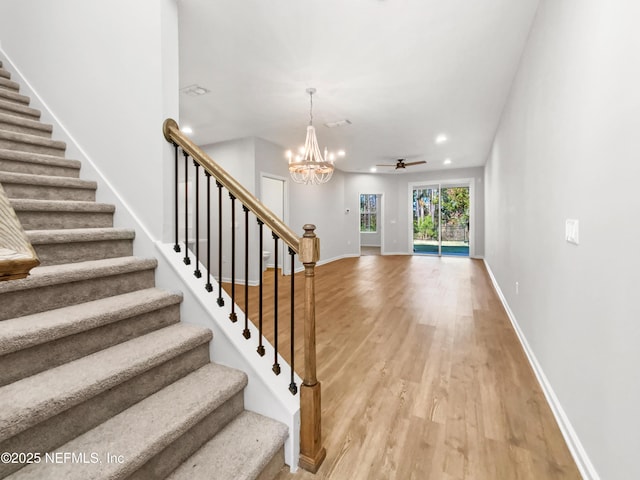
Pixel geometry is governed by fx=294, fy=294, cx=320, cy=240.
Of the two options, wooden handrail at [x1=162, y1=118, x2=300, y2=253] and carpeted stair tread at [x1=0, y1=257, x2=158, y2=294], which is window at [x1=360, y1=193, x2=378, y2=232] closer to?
wooden handrail at [x1=162, y1=118, x2=300, y2=253]

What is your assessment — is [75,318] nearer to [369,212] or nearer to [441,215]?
[441,215]

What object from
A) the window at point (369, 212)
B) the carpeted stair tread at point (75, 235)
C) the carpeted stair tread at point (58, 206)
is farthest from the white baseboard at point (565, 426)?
the window at point (369, 212)

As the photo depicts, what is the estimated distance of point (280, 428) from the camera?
4.52ft

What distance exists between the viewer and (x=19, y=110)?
7.66ft

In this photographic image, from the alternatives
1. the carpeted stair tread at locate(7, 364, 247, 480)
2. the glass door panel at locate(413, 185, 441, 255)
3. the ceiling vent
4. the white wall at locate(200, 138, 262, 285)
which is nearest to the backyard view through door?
the glass door panel at locate(413, 185, 441, 255)

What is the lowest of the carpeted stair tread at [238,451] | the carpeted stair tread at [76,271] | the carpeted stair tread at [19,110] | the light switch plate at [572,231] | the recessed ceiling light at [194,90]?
the carpeted stair tread at [238,451]

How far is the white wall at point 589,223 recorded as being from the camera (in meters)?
1.06

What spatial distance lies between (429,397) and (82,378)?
1.91 m

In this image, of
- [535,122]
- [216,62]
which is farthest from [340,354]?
[216,62]

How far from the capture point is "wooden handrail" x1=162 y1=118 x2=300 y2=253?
1.43 meters

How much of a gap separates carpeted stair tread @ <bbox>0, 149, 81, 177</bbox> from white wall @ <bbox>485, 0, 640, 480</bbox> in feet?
10.3

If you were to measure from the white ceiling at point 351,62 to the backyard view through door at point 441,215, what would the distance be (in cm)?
443

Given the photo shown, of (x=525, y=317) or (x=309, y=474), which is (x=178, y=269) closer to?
(x=309, y=474)

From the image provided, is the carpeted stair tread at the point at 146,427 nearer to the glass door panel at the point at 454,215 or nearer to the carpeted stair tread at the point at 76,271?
the carpeted stair tread at the point at 76,271
